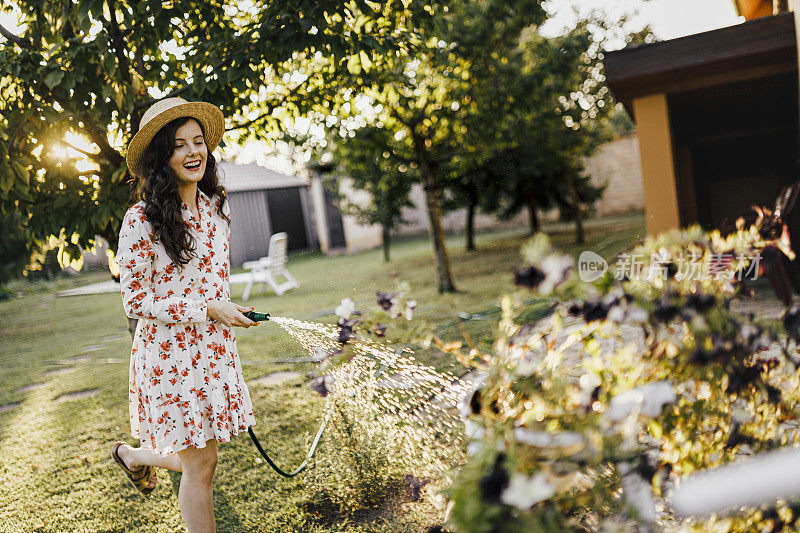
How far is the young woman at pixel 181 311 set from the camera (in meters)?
2.00

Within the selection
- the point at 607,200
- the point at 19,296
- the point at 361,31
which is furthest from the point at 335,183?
the point at 361,31

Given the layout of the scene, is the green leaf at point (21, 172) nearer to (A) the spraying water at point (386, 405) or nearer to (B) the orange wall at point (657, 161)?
(A) the spraying water at point (386, 405)

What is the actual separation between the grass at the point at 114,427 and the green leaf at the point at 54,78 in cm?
175

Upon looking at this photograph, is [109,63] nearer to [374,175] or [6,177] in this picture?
[6,177]

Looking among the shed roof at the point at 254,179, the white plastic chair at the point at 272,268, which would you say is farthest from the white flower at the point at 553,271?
the shed roof at the point at 254,179

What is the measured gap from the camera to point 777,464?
755mm

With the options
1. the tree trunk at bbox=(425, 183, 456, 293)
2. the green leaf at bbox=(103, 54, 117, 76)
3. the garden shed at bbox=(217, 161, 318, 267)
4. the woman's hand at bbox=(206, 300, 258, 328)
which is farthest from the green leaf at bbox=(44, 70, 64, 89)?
the garden shed at bbox=(217, 161, 318, 267)

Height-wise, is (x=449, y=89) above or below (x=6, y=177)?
above

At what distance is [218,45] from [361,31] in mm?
798

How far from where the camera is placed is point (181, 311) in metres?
1.97

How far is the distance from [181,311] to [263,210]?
19.6m

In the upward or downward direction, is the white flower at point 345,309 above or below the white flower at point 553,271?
below

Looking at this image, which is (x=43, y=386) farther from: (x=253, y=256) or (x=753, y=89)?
(x=253, y=256)

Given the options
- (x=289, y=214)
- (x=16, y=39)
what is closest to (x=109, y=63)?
(x=16, y=39)
